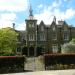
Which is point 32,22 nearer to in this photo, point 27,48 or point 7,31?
point 27,48

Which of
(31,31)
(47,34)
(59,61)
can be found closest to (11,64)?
(59,61)

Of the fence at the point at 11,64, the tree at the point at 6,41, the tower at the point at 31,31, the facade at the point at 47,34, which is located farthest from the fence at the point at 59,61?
the tower at the point at 31,31

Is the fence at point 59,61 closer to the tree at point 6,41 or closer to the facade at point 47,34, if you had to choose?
the tree at point 6,41

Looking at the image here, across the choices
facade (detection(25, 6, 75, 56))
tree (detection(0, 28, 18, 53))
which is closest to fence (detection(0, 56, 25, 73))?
tree (detection(0, 28, 18, 53))

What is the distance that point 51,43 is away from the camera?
80062mm

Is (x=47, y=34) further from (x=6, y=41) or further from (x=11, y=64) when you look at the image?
(x=11, y=64)

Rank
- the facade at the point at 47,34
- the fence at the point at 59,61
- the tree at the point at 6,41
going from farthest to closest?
the facade at the point at 47,34 < the tree at the point at 6,41 < the fence at the point at 59,61

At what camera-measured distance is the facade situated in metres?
79.5

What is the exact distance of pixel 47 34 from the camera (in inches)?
3155

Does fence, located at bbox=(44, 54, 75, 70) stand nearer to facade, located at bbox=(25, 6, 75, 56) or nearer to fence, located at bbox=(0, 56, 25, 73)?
fence, located at bbox=(0, 56, 25, 73)

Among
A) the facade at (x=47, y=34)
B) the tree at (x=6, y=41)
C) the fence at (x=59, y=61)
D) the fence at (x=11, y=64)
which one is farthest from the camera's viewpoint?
the facade at (x=47, y=34)

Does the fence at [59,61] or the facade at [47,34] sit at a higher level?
the facade at [47,34]

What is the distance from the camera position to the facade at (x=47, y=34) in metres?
79.5

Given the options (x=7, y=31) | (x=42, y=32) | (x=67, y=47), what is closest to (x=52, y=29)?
(x=42, y=32)
